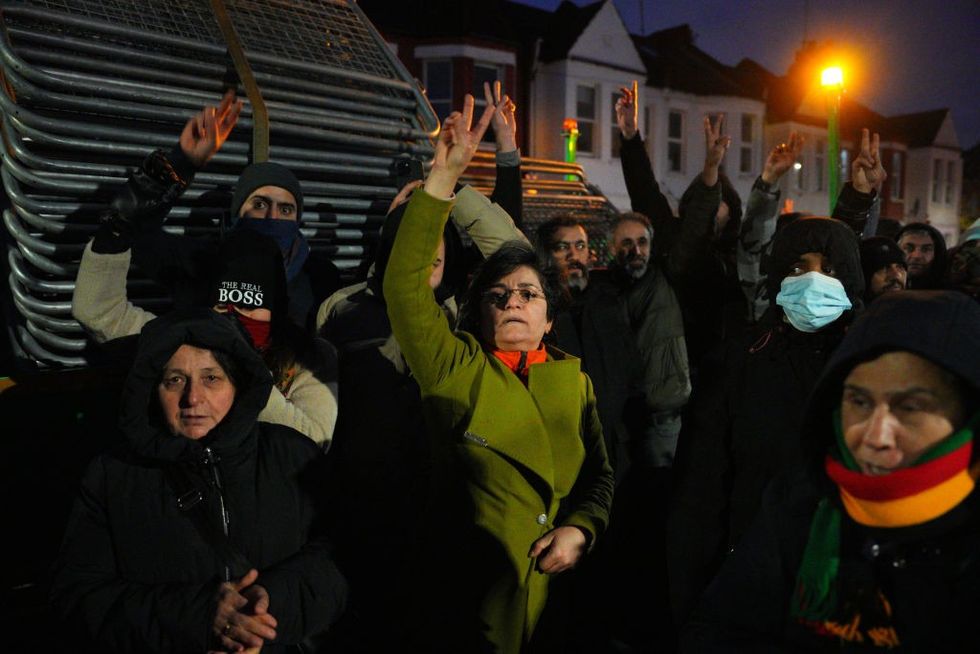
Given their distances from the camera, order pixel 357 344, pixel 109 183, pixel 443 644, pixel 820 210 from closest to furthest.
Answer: pixel 443 644 < pixel 357 344 < pixel 109 183 < pixel 820 210

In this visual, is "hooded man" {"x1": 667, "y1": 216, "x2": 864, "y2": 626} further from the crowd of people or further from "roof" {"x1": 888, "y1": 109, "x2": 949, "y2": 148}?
"roof" {"x1": 888, "y1": 109, "x2": 949, "y2": 148}

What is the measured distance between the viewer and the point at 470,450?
2475 mm

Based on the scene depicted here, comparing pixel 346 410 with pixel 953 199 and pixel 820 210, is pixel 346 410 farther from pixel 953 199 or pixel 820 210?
pixel 953 199

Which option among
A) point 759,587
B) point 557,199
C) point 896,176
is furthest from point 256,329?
point 896,176

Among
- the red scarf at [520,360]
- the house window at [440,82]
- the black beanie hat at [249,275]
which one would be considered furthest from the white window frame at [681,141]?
the red scarf at [520,360]

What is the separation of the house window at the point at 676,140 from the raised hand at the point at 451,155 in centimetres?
2322

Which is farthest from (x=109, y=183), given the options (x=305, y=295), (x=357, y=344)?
(x=357, y=344)

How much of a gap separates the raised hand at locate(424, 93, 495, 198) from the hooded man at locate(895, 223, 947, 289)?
340cm

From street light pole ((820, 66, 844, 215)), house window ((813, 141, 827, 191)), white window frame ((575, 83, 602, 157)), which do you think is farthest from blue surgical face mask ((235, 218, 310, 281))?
house window ((813, 141, 827, 191))

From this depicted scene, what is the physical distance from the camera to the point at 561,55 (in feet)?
67.8

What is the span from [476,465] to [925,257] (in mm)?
3617

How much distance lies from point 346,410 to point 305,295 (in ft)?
2.40

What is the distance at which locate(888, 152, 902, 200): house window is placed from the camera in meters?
35.1

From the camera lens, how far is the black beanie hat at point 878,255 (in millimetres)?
4094
